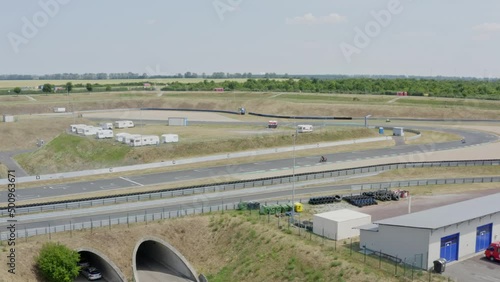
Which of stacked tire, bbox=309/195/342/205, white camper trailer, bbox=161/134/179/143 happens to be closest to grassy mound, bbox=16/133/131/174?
white camper trailer, bbox=161/134/179/143

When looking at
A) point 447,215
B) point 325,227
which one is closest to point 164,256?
point 325,227

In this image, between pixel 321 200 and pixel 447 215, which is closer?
pixel 447 215

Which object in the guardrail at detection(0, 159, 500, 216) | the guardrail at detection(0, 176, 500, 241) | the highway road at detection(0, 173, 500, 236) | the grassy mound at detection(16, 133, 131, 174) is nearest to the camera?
the guardrail at detection(0, 176, 500, 241)

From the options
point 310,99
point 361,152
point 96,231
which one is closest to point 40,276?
point 96,231

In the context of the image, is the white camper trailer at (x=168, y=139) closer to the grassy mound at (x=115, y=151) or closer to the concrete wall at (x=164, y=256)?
the grassy mound at (x=115, y=151)

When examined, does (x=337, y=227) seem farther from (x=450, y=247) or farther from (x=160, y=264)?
(x=160, y=264)

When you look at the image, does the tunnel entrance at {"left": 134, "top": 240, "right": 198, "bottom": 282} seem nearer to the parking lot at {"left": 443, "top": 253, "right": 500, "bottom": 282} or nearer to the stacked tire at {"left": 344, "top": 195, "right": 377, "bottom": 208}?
the stacked tire at {"left": 344, "top": 195, "right": 377, "bottom": 208}

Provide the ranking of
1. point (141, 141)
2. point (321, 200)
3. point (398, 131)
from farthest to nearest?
point (398, 131) < point (141, 141) < point (321, 200)
